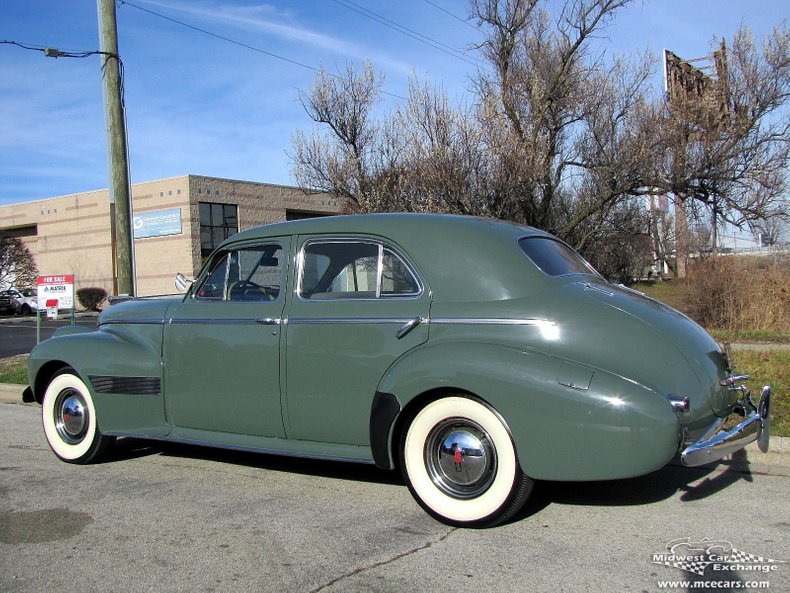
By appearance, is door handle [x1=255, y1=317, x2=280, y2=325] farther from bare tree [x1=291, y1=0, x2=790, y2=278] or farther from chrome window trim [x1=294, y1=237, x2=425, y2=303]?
bare tree [x1=291, y1=0, x2=790, y2=278]

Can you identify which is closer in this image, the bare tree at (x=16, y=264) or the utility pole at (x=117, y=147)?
the utility pole at (x=117, y=147)

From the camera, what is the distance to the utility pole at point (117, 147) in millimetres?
10258

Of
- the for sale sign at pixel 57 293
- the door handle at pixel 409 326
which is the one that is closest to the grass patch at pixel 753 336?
the door handle at pixel 409 326

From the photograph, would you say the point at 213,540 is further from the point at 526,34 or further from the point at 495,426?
the point at 526,34

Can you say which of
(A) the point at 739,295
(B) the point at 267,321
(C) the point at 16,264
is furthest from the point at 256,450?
(C) the point at 16,264

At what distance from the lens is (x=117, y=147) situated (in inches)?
408

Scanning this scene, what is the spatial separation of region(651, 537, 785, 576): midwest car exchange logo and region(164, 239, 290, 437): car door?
251cm

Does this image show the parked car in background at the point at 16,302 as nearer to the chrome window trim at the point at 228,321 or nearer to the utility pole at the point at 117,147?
the utility pole at the point at 117,147

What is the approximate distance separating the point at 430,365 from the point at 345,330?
710 mm

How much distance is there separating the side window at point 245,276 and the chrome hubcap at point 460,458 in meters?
1.59

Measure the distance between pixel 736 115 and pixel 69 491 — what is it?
13.7m

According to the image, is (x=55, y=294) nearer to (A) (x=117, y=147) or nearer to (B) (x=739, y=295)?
(A) (x=117, y=147)

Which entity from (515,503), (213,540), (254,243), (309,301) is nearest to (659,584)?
(515,503)

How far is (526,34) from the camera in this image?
17.2 metres
